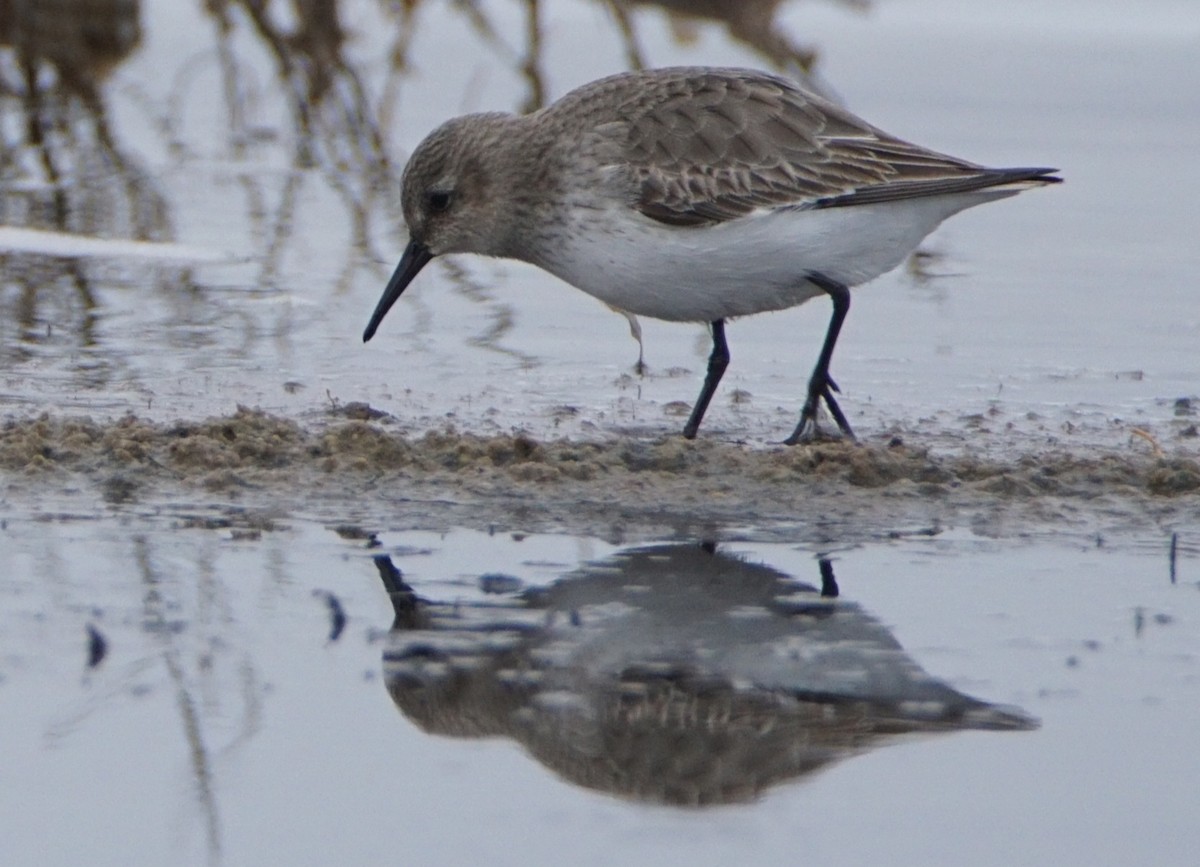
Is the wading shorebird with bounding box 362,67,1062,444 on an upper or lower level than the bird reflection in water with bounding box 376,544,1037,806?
upper

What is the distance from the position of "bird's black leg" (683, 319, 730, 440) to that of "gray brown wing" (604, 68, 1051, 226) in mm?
436

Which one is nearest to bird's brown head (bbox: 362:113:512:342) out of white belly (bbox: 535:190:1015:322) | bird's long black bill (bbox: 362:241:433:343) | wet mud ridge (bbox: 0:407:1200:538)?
bird's long black bill (bbox: 362:241:433:343)

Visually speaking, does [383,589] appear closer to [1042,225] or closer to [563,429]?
[563,429]

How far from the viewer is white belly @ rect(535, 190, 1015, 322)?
6129 mm

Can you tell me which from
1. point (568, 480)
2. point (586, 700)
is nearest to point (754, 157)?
point (568, 480)

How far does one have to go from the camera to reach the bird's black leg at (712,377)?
21.0ft

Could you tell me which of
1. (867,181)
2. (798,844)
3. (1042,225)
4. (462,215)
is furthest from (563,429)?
(1042,225)

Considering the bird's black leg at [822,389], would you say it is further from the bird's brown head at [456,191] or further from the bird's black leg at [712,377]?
the bird's brown head at [456,191]

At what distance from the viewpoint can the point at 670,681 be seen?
420 centimetres

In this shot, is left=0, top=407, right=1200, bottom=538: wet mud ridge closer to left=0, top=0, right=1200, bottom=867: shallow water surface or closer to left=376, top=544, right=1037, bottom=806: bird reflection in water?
left=0, top=0, right=1200, bottom=867: shallow water surface

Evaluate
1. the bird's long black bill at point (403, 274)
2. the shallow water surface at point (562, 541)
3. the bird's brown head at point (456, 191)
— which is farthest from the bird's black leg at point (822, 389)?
the bird's long black bill at point (403, 274)

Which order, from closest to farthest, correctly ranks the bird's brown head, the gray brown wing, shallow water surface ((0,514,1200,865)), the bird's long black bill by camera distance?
shallow water surface ((0,514,1200,865)) → the gray brown wing → the bird's brown head → the bird's long black bill

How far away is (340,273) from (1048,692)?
490 cm

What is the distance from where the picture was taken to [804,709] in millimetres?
4066
